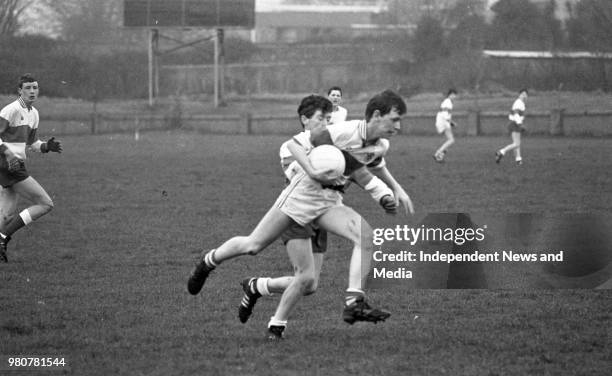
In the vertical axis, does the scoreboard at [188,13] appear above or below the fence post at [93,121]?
above

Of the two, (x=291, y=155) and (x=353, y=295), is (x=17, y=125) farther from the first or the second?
(x=353, y=295)

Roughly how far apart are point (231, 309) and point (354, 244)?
177 centimetres

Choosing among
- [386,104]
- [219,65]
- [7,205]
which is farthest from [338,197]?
[219,65]

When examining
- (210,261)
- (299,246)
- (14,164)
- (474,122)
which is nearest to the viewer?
(299,246)

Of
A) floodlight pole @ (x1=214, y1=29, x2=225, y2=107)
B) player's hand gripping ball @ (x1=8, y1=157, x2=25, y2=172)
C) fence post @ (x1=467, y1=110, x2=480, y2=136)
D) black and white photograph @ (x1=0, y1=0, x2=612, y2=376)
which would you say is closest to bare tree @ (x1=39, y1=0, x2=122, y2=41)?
black and white photograph @ (x1=0, y1=0, x2=612, y2=376)

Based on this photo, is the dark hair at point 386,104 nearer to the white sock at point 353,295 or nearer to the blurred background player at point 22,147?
the white sock at point 353,295

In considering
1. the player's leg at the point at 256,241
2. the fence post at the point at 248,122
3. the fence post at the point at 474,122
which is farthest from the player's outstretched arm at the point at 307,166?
the fence post at the point at 248,122

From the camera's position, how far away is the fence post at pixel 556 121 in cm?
4106

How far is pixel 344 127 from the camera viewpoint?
7227 millimetres

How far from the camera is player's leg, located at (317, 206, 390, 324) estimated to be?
276 inches

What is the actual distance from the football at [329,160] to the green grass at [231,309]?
1.25m

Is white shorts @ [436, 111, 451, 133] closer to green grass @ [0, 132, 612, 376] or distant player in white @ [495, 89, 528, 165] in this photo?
distant player in white @ [495, 89, 528, 165]

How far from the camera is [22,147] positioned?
11852mm

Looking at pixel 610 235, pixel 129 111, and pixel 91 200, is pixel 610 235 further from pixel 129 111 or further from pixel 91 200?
pixel 129 111
